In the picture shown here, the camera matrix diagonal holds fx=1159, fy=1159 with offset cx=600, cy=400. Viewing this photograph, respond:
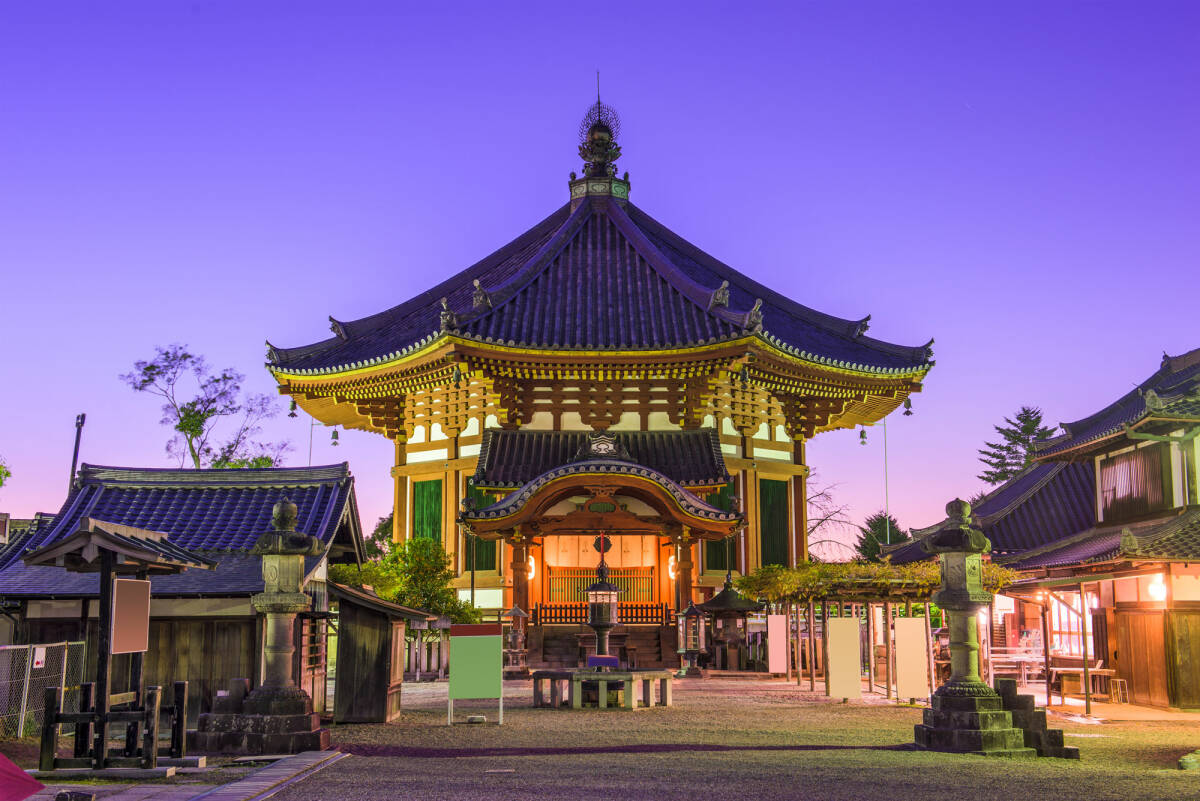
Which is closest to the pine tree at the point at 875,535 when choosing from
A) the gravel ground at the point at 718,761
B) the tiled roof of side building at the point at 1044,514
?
the tiled roof of side building at the point at 1044,514

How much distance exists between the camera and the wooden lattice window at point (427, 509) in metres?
32.3

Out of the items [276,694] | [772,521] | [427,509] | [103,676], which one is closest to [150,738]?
[103,676]

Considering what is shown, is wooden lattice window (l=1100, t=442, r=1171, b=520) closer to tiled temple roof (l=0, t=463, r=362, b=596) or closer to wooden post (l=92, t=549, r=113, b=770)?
tiled temple roof (l=0, t=463, r=362, b=596)

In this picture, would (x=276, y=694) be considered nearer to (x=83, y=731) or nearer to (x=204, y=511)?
(x=83, y=731)

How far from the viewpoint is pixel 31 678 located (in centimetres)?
1708

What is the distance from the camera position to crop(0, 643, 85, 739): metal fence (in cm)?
1655

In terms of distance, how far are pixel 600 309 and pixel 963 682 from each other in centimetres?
1872

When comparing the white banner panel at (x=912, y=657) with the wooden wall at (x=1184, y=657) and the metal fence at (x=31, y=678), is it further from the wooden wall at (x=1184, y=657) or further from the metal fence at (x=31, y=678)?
the metal fence at (x=31, y=678)

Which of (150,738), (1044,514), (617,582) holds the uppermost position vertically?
(1044,514)

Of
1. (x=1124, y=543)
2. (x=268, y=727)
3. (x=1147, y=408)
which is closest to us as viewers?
(x=268, y=727)

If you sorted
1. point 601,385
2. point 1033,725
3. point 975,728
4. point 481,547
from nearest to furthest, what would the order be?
point 975,728 → point 1033,725 → point 481,547 → point 601,385

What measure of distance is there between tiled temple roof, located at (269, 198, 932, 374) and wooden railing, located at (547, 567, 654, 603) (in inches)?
250

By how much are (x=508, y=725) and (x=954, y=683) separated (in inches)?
276

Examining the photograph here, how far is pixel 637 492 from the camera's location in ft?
93.4
